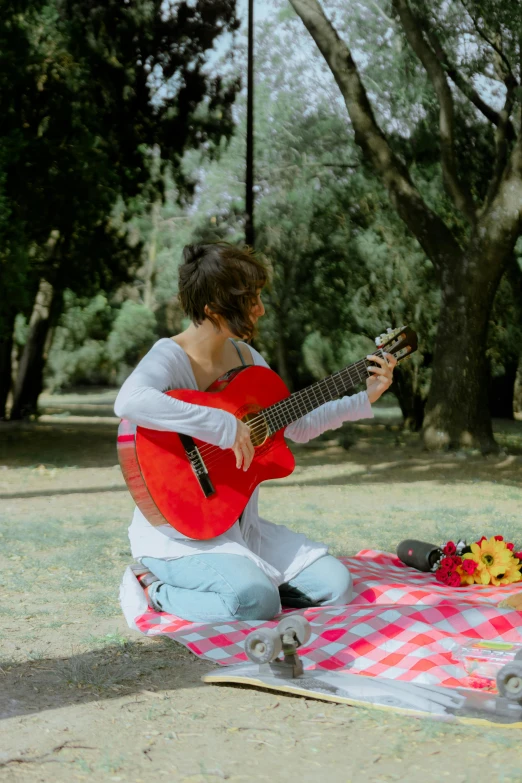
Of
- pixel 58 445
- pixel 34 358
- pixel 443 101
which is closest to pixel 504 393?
pixel 34 358

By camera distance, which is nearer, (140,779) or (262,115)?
(140,779)

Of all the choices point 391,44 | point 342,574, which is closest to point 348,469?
point 342,574

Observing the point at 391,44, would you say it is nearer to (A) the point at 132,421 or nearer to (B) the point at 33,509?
(B) the point at 33,509

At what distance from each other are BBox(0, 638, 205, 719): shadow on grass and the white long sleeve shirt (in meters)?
0.46

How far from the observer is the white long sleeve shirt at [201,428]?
3.92 metres

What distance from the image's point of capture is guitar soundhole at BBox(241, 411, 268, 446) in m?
4.25

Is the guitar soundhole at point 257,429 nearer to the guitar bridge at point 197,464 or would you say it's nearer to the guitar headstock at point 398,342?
the guitar bridge at point 197,464

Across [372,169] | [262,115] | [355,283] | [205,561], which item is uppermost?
[262,115]

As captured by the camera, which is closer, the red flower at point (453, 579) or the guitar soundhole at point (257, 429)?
the guitar soundhole at point (257, 429)

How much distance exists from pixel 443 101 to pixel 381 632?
1181cm

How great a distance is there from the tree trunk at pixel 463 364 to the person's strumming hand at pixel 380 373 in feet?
30.9

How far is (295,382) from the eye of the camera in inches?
938

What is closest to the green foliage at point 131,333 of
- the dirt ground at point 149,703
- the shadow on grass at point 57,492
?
the shadow on grass at point 57,492

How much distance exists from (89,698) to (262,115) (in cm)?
2106
